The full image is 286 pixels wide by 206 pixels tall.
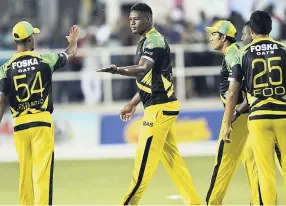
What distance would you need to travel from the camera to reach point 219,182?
9.89 metres

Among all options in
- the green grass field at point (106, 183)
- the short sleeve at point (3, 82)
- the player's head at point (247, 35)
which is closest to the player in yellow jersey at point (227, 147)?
the player's head at point (247, 35)

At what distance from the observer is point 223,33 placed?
9.90 meters

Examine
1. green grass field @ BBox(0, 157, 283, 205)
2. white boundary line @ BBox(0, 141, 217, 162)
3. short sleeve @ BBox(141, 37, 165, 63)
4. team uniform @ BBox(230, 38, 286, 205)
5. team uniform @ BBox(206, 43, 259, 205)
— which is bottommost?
white boundary line @ BBox(0, 141, 217, 162)

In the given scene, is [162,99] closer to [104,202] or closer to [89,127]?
[104,202]

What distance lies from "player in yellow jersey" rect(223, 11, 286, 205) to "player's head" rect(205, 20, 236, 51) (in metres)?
1.00

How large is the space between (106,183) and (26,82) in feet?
13.9

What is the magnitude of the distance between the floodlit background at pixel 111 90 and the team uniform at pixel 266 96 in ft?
13.5

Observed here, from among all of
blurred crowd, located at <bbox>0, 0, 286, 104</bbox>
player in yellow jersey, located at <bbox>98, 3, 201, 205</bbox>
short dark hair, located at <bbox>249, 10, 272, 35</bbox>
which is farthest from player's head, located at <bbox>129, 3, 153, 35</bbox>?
blurred crowd, located at <bbox>0, 0, 286, 104</bbox>

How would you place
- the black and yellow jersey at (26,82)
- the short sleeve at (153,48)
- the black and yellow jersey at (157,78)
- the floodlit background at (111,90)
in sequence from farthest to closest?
the floodlit background at (111,90) → the black and yellow jersey at (157,78) → the short sleeve at (153,48) → the black and yellow jersey at (26,82)

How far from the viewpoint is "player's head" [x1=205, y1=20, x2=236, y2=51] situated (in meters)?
9.90

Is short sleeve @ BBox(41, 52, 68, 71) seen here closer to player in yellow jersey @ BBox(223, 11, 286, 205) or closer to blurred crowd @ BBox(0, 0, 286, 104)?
player in yellow jersey @ BBox(223, 11, 286, 205)

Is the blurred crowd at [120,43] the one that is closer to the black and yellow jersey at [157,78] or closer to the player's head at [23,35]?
the black and yellow jersey at [157,78]

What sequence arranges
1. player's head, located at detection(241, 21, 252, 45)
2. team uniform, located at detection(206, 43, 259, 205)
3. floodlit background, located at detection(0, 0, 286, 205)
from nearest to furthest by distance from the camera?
1. team uniform, located at detection(206, 43, 259, 205)
2. player's head, located at detection(241, 21, 252, 45)
3. floodlit background, located at detection(0, 0, 286, 205)

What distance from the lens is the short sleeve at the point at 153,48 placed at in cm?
927
